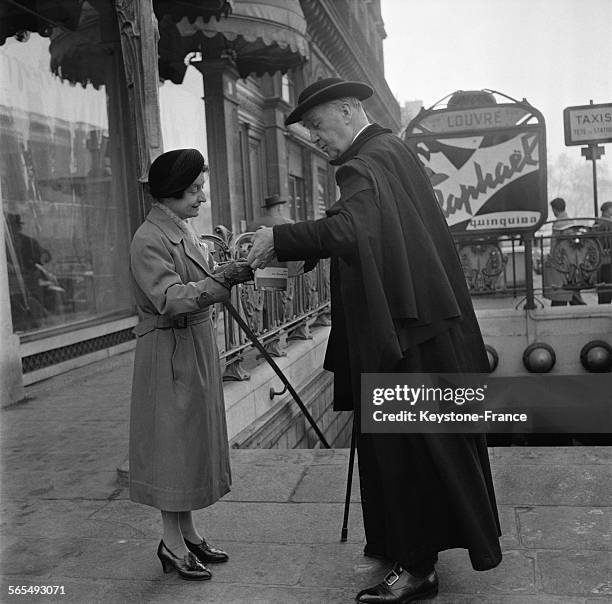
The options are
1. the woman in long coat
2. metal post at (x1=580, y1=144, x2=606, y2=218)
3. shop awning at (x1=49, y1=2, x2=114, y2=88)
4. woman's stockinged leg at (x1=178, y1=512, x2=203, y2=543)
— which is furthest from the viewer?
metal post at (x1=580, y1=144, x2=606, y2=218)

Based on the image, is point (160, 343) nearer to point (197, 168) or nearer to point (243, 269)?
point (243, 269)

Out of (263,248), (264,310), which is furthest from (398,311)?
(264,310)

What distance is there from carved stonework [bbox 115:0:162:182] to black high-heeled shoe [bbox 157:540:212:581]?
7.11ft

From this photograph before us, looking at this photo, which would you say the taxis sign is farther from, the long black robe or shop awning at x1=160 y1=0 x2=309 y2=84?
the long black robe

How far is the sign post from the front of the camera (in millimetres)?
11375

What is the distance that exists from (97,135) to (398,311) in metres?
7.73

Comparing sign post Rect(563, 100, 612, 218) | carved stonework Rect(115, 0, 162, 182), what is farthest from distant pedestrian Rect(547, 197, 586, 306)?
carved stonework Rect(115, 0, 162, 182)

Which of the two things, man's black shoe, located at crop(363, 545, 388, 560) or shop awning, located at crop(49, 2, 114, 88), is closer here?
man's black shoe, located at crop(363, 545, 388, 560)

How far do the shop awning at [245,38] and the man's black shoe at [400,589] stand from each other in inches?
326

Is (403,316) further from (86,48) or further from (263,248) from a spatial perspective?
(86,48)

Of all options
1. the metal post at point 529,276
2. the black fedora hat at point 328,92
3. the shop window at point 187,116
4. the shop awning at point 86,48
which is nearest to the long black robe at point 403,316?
the black fedora hat at point 328,92

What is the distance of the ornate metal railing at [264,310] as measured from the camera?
19.8 ft

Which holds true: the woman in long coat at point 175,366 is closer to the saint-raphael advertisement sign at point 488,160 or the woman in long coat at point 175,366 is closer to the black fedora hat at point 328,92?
the black fedora hat at point 328,92

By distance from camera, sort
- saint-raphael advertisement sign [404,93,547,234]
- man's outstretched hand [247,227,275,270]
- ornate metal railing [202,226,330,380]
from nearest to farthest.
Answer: man's outstretched hand [247,227,275,270] < ornate metal railing [202,226,330,380] < saint-raphael advertisement sign [404,93,547,234]
